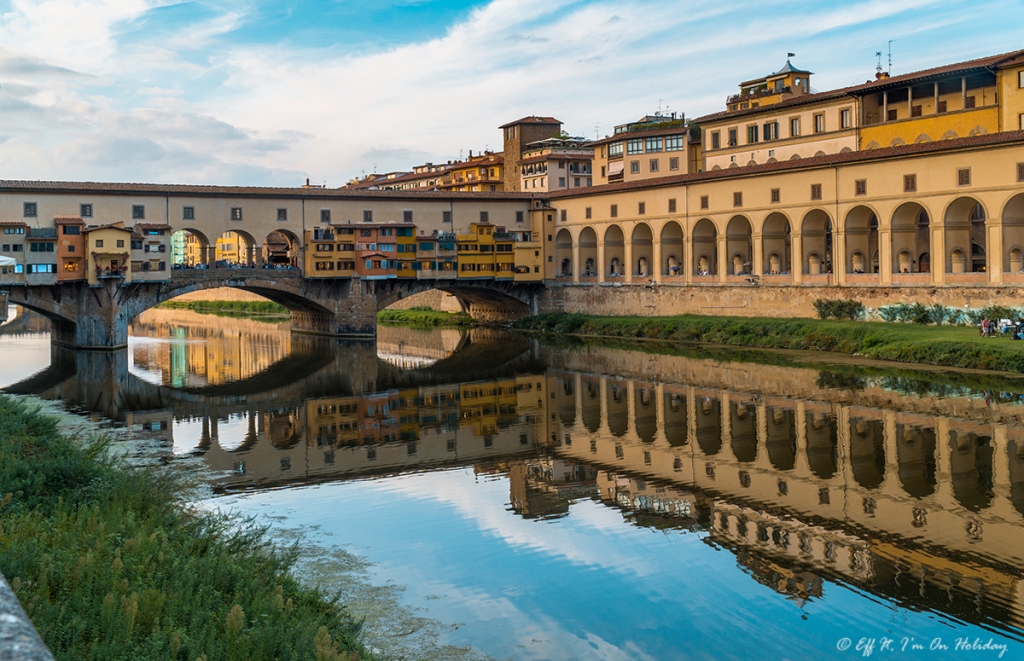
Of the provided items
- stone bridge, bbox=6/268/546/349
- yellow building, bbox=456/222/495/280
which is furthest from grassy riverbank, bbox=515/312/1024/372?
stone bridge, bbox=6/268/546/349

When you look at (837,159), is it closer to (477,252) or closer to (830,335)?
(830,335)

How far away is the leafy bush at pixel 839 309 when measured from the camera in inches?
1608

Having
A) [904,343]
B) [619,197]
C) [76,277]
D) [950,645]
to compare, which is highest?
[619,197]

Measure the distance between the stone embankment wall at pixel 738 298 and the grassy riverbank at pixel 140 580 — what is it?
3096 centimetres

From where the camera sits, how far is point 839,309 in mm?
41469

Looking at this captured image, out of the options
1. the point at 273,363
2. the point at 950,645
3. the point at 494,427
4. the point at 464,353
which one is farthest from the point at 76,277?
the point at 950,645

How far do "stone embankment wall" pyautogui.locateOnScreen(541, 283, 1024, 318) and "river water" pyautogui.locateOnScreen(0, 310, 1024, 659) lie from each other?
20.6 feet

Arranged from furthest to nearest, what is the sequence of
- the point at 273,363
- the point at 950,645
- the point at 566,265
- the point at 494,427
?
the point at 566,265 < the point at 273,363 < the point at 494,427 < the point at 950,645

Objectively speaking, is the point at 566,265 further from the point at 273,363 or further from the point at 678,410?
the point at 678,410

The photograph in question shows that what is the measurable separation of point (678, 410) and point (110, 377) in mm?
20708

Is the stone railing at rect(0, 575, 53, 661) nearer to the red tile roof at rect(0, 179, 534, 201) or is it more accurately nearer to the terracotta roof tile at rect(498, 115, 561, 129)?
the red tile roof at rect(0, 179, 534, 201)

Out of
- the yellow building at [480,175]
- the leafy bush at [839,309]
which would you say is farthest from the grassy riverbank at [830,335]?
the yellow building at [480,175]

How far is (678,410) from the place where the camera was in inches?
1070

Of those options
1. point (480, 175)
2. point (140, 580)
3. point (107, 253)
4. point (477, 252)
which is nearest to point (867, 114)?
point (477, 252)
